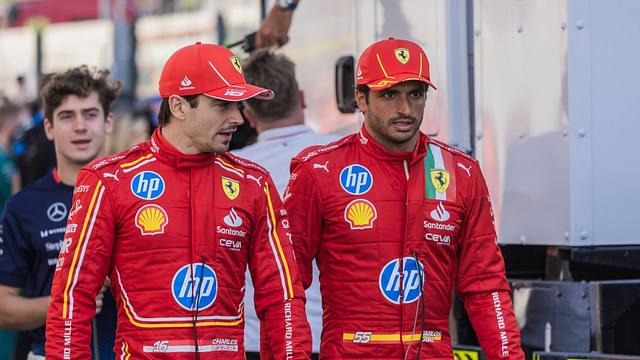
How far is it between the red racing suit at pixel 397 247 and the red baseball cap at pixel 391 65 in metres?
0.20

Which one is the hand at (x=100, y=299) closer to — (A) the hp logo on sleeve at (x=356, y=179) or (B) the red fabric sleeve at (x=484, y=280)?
(A) the hp logo on sleeve at (x=356, y=179)

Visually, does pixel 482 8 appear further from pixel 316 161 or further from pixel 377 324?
pixel 377 324

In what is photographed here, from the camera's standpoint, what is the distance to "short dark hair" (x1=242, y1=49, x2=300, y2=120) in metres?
5.69

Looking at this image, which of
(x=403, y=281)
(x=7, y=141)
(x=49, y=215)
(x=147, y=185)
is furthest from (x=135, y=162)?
Result: (x=7, y=141)

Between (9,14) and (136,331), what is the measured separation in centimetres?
2331

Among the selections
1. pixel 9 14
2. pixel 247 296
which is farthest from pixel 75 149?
pixel 9 14

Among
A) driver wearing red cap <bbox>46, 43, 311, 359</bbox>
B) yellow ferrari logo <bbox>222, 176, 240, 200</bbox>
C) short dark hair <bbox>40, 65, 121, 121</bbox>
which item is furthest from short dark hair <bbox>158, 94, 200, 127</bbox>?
short dark hair <bbox>40, 65, 121, 121</bbox>

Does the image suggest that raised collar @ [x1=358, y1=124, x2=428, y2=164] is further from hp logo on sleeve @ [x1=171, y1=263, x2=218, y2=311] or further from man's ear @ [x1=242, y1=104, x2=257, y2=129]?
man's ear @ [x1=242, y1=104, x2=257, y2=129]

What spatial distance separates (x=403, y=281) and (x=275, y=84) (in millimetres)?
1494

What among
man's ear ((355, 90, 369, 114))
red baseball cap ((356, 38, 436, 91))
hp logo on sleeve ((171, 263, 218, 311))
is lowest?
hp logo on sleeve ((171, 263, 218, 311))

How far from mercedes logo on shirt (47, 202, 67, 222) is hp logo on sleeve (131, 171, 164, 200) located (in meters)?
1.25

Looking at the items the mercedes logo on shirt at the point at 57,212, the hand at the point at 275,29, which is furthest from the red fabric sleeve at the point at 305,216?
the hand at the point at 275,29

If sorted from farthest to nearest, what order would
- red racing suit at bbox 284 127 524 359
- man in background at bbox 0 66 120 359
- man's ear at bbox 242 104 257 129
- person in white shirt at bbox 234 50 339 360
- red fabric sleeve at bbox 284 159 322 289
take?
1. man's ear at bbox 242 104 257 129
2. person in white shirt at bbox 234 50 339 360
3. man in background at bbox 0 66 120 359
4. red fabric sleeve at bbox 284 159 322 289
5. red racing suit at bbox 284 127 524 359

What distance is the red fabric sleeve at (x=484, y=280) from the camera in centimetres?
451
